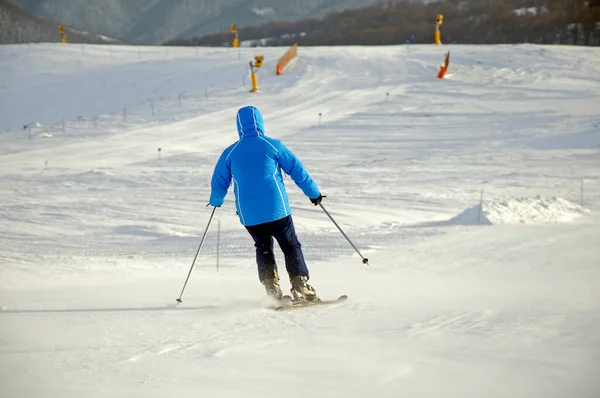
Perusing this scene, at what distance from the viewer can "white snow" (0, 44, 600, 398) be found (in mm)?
3934

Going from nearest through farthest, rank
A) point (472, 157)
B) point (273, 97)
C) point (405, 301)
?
point (405, 301) < point (472, 157) < point (273, 97)

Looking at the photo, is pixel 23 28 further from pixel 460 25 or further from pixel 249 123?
pixel 249 123

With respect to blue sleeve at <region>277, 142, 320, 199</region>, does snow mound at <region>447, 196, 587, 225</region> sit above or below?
below

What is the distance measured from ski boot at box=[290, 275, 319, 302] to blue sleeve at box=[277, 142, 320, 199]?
75 centimetres

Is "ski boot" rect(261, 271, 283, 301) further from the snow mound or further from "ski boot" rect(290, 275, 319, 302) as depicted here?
the snow mound

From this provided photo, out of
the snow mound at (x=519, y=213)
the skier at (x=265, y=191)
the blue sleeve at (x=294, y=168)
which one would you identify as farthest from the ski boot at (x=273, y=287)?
the snow mound at (x=519, y=213)

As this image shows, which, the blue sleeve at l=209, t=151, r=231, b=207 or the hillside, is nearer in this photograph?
the blue sleeve at l=209, t=151, r=231, b=207

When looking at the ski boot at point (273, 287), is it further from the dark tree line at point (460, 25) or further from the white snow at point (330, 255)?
the dark tree line at point (460, 25)

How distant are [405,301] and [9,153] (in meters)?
16.8

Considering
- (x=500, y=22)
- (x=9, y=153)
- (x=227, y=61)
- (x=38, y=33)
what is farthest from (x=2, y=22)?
(x=9, y=153)

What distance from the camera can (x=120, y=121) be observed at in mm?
25469

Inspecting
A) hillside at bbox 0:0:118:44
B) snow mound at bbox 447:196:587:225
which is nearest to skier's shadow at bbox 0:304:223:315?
snow mound at bbox 447:196:587:225

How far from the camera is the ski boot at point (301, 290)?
6.08 m

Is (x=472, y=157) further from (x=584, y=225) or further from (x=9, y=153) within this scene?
(x=9, y=153)
